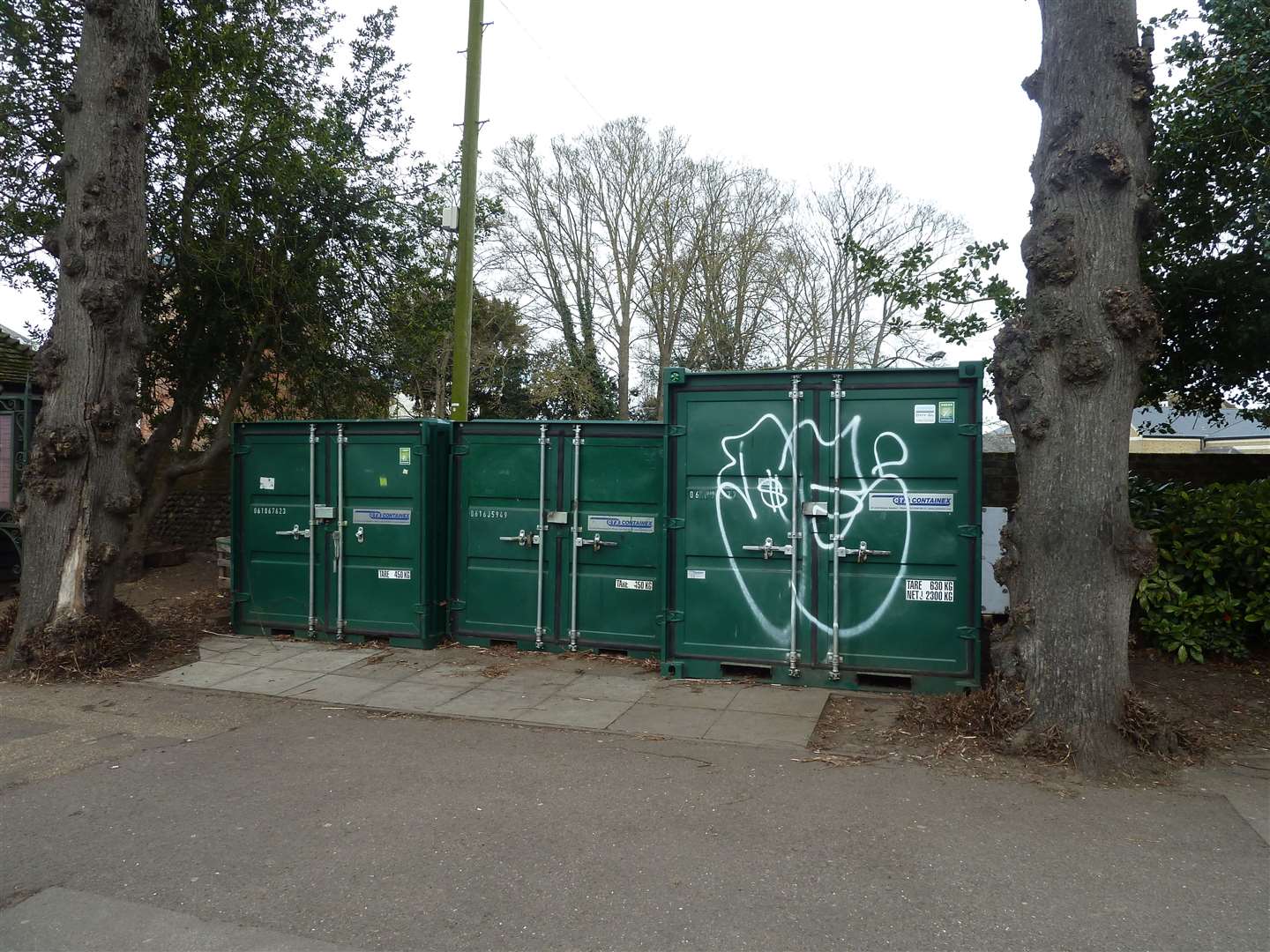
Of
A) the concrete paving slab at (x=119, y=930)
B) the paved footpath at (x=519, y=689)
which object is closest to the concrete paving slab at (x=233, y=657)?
the paved footpath at (x=519, y=689)

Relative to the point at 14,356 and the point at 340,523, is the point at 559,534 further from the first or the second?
the point at 14,356

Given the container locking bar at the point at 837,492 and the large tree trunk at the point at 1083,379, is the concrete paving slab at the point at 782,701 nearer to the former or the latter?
the container locking bar at the point at 837,492

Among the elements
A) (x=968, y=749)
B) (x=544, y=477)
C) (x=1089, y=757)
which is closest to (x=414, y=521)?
(x=544, y=477)

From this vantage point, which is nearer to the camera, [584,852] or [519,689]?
[584,852]

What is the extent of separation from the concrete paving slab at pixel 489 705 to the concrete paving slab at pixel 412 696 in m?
0.10

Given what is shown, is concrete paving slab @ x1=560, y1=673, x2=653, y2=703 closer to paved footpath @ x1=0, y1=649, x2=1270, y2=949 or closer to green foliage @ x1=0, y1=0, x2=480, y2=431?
paved footpath @ x1=0, y1=649, x2=1270, y2=949

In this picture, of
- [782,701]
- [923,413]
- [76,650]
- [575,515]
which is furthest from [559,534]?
[76,650]

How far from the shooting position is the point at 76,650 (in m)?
8.18

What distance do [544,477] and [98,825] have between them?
4.77 meters

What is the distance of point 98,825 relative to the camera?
473 centimetres

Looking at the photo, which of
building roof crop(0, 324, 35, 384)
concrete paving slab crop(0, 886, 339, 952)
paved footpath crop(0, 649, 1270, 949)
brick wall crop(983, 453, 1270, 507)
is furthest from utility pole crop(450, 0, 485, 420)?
concrete paving slab crop(0, 886, 339, 952)

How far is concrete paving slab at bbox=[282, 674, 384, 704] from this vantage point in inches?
291

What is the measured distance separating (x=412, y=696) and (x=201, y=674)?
2.22 meters

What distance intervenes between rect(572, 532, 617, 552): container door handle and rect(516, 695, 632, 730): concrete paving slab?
5.41 feet
